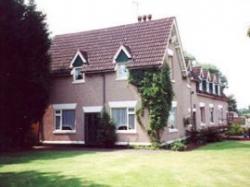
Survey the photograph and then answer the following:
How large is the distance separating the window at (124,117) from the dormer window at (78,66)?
4228 millimetres

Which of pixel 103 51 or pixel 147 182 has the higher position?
pixel 103 51

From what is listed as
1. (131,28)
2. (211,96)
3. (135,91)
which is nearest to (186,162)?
(135,91)

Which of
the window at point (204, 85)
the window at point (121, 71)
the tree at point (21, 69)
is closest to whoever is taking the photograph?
the tree at point (21, 69)

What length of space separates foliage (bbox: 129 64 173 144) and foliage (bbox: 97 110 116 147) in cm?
246

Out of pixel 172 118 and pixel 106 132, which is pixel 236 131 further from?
pixel 106 132

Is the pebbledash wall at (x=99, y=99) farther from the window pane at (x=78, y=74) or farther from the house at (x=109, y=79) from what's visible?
the window pane at (x=78, y=74)

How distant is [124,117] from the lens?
28.4 meters

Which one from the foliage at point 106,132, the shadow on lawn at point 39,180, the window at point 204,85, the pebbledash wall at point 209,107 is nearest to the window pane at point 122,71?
the foliage at point 106,132

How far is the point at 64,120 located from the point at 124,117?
231 inches

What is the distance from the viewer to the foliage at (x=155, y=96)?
87.2ft

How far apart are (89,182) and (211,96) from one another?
34.0 meters

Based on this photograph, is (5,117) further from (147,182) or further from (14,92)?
(147,182)

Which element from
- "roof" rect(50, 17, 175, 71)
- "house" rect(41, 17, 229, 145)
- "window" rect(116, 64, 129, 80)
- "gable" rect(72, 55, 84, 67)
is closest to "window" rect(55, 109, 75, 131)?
"house" rect(41, 17, 229, 145)

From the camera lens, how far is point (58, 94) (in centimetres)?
3184
